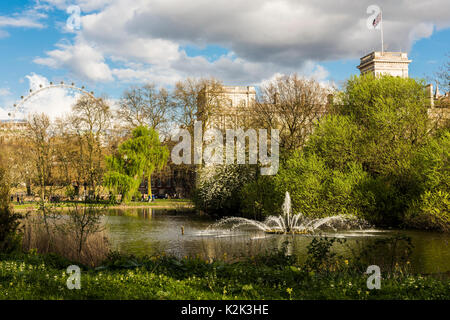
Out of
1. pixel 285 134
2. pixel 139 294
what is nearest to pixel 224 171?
pixel 285 134

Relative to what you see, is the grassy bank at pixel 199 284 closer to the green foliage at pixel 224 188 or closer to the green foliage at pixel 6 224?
the green foliage at pixel 6 224

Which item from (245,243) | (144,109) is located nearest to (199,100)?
(144,109)

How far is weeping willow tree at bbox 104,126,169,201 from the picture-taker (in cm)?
4356

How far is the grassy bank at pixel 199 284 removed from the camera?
677 centimetres

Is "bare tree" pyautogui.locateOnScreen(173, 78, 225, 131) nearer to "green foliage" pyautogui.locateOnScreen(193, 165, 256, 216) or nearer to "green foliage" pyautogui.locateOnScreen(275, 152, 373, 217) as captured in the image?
"green foliage" pyautogui.locateOnScreen(193, 165, 256, 216)

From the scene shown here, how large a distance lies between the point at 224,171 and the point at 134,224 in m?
10.3

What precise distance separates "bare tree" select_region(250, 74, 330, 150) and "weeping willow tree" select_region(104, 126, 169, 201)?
15.9 m

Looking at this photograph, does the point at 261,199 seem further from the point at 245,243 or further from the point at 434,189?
the point at 245,243

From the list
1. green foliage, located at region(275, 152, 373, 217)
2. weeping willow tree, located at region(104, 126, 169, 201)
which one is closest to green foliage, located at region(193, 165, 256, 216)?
green foliage, located at region(275, 152, 373, 217)

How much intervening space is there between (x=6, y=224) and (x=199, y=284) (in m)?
6.49

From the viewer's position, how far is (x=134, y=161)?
45250 millimetres

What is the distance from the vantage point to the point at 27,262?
973 cm
